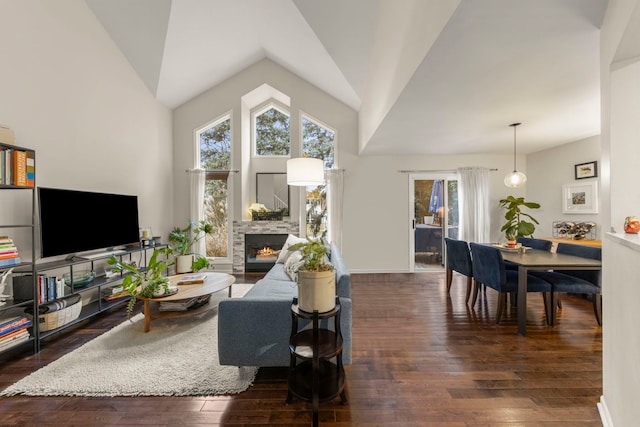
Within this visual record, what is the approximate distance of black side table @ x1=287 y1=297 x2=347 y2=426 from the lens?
1.53 m

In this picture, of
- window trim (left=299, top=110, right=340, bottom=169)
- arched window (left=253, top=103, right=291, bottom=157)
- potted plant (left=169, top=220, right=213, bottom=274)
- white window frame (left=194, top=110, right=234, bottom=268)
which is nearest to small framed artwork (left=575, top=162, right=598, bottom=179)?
window trim (left=299, top=110, right=340, bottom=169)

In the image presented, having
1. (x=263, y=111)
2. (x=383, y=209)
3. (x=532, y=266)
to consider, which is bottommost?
(x=532, y=266)

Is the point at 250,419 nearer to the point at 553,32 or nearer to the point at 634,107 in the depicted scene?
the point at 634,107

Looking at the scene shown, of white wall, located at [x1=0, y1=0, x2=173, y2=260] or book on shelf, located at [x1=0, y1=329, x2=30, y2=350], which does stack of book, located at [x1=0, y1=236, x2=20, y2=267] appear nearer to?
book on shelf, located at [x1=0, y1=329, x2=30, y2=350]

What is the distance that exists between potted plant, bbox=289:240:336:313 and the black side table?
5 centimetres

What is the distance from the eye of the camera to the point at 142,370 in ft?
6.88

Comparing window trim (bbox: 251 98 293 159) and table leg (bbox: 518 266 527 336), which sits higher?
window trim (bbox: 251 98 293 159)

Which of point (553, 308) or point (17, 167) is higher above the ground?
point (17, 167)

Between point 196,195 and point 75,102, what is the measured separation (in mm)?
2384

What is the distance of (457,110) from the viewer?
2.98m

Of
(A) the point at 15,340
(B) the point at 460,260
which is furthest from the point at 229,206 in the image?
(B) the point at 460,260

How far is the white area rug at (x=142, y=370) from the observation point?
189 centimetres

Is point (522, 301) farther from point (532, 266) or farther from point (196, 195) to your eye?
point (196, 195)

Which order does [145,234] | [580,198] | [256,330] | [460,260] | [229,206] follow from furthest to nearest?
[229,206] < [580,198] < [145,234] < [460,260] < [256,330]
